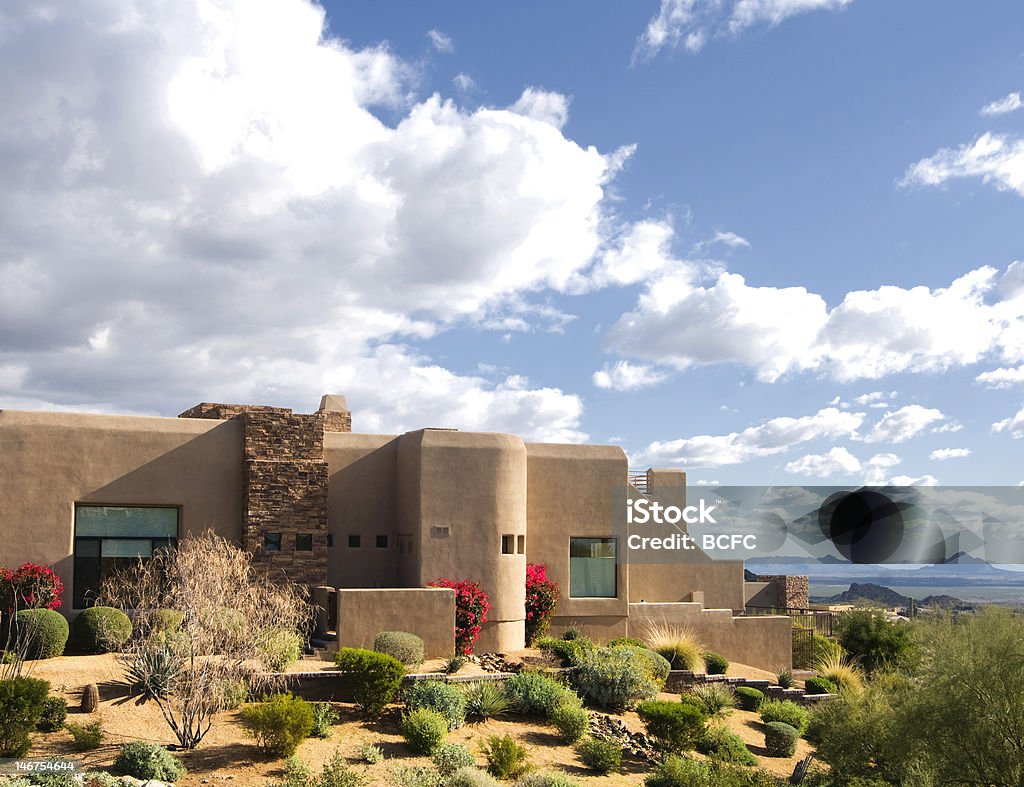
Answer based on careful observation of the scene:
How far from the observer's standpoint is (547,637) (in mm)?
26875

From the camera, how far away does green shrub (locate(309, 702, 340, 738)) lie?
59.6 feet

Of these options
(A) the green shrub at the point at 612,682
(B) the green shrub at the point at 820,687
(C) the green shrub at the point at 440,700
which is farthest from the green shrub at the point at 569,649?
(B) the green shrub at the point at 820,687

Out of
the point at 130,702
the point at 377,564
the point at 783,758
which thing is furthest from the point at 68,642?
the point at 783,758

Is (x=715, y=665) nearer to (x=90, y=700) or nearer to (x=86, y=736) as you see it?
(x=90, y=700)

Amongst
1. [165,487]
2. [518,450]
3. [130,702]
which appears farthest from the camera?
[518,450]

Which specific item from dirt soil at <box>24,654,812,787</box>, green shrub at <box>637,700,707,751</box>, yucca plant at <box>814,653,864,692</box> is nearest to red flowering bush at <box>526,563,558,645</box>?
dirt soil at <box>24,654,812,787</box>

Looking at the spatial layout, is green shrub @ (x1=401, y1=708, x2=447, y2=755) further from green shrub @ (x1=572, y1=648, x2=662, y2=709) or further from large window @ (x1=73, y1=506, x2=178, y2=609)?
large window @ (x1=73, y1=506, x2=178, y2=609)

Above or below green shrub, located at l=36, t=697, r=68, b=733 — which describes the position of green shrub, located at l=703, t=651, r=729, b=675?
below

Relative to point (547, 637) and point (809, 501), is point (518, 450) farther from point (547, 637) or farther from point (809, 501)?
point (809, 501)

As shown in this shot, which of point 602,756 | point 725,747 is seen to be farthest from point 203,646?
point 725,747

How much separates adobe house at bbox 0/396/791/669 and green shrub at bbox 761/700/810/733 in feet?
16.4

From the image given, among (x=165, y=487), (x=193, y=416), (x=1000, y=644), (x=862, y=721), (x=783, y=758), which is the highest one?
(x=193, y=416)

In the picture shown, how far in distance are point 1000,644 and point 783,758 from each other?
7.30 m

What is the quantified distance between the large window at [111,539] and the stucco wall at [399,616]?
517 cm
